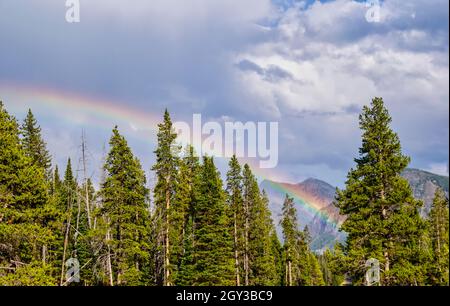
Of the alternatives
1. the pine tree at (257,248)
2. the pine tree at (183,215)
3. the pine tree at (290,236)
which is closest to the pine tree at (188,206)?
the pine tree at (183,215)

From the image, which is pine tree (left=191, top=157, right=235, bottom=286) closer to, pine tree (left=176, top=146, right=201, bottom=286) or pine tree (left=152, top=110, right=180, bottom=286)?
pine tree (left=176, top=146, right=201, bottom=286)

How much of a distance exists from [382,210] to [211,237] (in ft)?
57.2

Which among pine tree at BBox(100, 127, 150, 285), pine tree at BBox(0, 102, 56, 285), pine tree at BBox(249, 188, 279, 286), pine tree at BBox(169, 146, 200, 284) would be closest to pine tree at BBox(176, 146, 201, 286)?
pine tree at BBox(169, 146, 200, 284)

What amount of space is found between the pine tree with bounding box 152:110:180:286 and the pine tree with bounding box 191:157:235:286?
102 inches

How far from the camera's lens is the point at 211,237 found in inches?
1623

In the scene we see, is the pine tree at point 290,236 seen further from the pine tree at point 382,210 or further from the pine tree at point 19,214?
the pine tree at point 19,214

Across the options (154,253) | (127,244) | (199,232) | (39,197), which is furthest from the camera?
(154,253)

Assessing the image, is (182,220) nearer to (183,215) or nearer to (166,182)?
(183,215)

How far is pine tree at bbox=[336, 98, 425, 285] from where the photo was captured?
2761 cm

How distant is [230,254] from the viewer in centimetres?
4209

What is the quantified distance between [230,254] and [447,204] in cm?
4819

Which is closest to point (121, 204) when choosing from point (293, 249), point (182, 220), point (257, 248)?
point (182, 220)
